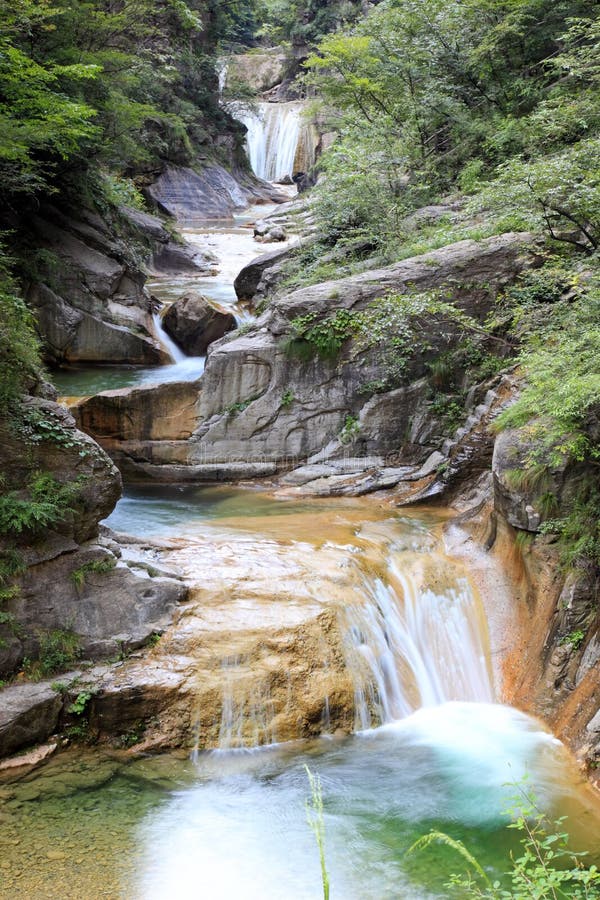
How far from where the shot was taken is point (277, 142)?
3675cm

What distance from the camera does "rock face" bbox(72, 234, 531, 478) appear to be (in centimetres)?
1165

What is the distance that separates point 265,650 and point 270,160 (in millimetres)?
35148

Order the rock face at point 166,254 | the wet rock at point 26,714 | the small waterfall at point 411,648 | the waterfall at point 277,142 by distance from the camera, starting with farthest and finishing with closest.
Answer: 1. the waterfall at point 277,142
2. the rock face at point 166,254
3. the small waterfall at point 411,648
4. the wet rock at point 26,714

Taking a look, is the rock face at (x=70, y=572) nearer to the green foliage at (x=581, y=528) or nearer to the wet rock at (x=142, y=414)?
the green foliage at (x=581, y=528)

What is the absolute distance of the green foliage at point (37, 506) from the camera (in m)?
6.64

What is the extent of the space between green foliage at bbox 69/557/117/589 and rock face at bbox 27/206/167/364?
329 inches

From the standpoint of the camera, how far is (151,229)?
67.7ft

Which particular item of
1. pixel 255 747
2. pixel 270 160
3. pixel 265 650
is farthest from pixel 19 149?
pixel 270 160

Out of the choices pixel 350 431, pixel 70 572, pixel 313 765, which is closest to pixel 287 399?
pixel 350 431

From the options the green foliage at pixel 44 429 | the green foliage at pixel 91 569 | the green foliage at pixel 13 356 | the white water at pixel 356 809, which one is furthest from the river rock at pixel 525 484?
the green foliage at pixel 13 356

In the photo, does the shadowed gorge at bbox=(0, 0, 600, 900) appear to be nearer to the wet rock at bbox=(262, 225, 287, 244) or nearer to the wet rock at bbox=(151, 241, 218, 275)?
the wet rock at bbox=(151, 241, 218, 275)

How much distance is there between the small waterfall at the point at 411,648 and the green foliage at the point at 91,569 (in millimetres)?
2614

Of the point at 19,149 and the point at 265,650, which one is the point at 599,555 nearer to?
the point at 265,650

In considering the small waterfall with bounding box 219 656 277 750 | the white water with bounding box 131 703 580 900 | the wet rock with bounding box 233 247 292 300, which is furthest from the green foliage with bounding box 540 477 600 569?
the wet rock with bounding box 233 247 292 300
